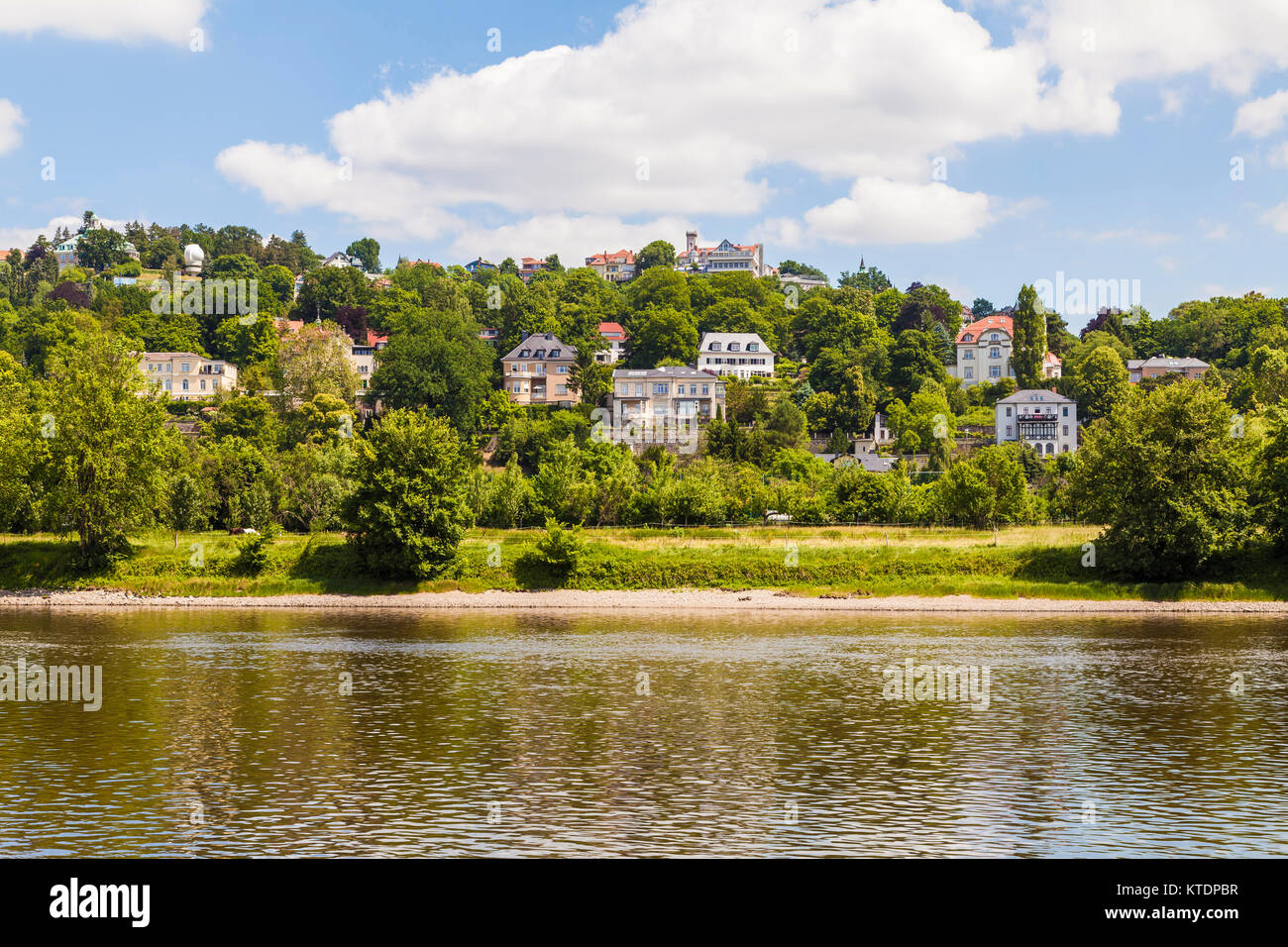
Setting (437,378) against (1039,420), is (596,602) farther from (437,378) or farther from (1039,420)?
(1039,420)

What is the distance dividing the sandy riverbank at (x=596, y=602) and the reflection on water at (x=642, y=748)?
11815 millimetres

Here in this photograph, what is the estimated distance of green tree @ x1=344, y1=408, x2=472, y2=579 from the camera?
7150 cm

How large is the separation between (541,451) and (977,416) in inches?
Result: 2621

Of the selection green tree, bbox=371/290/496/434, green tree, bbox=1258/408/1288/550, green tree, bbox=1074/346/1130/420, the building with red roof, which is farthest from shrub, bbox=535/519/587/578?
the building with red roof

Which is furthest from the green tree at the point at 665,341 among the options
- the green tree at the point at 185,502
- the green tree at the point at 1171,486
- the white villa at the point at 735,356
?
the green tree at the point at 1171,486

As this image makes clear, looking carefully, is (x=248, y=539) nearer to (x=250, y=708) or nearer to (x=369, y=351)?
(x=250, y=708)

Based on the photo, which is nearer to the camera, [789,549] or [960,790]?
[960,790]

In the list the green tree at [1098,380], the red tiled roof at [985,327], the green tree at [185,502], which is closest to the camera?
the green tree at [185,502]

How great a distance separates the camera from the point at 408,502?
71062 millimetres

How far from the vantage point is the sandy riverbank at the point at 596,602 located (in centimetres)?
6906

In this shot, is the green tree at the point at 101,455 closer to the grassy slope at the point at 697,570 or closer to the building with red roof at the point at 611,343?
the grassy slope at the point at 697,570

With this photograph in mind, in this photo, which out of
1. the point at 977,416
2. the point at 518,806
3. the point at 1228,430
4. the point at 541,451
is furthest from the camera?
the point at 977,416

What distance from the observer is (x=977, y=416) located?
509 ft

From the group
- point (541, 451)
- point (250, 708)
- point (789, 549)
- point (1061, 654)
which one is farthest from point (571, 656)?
point (541, 451)
